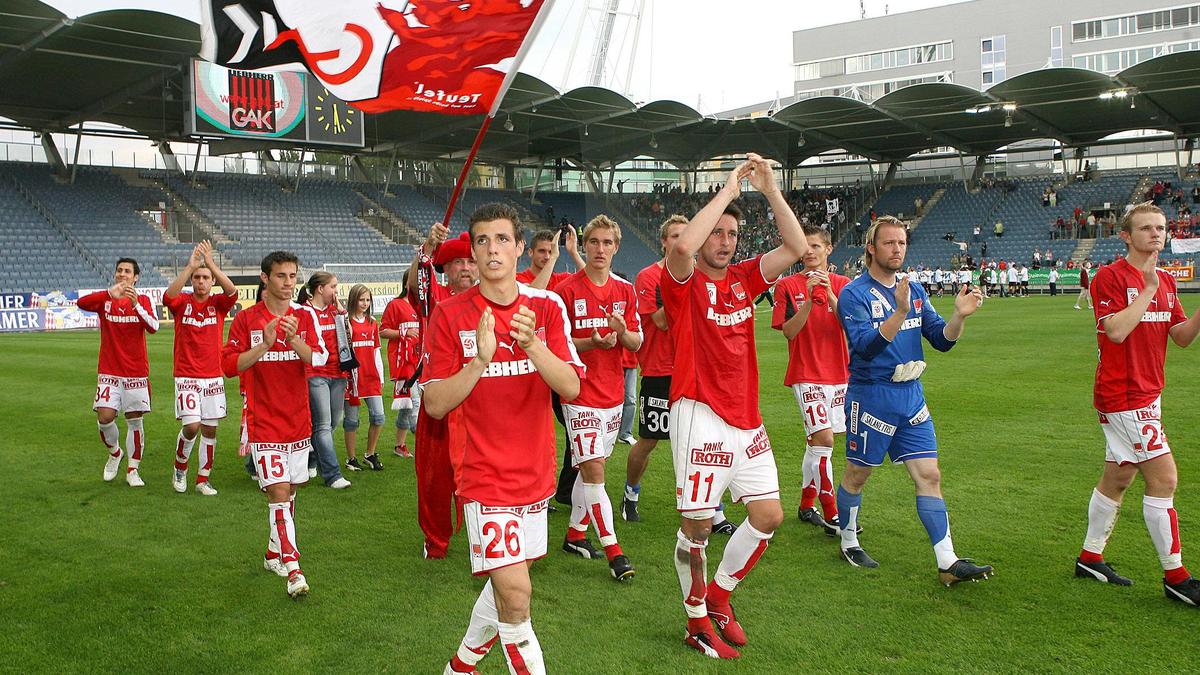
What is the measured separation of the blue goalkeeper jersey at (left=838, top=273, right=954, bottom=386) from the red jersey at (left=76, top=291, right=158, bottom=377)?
683 cm

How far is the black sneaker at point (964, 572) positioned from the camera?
5.27 meters

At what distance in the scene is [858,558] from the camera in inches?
233

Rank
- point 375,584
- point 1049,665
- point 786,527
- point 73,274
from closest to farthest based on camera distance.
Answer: point 1049,665 → point 375,584 → point 786,527 → point 73,274

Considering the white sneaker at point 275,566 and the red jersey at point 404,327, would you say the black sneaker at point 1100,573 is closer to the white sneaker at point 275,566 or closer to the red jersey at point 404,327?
the white sneaker at point 275,566

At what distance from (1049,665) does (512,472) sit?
9.56 ft

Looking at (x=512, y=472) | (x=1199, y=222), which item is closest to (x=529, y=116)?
(x=1199, y=222)

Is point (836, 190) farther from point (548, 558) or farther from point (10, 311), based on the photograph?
point (548, 558)

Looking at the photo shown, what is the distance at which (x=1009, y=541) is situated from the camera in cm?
632

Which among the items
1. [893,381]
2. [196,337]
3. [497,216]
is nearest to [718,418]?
[893,381]

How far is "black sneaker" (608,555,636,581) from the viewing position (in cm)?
577

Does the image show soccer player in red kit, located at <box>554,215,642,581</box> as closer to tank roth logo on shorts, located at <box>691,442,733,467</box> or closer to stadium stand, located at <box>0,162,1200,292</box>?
tank roth logo on shorts, located at <box>691,442,733,467</box>

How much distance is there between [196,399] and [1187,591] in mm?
8121

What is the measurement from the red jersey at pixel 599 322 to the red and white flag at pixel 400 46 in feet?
6.52

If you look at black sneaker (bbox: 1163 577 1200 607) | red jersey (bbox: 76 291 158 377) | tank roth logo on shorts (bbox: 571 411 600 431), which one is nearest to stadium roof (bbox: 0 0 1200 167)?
red jersey (bbox: 76 291 158 377)
